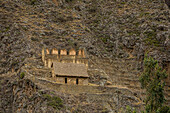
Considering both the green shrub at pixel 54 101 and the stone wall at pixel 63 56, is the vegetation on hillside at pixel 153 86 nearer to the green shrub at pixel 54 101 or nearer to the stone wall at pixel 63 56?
the green shrub at pixel 54 101

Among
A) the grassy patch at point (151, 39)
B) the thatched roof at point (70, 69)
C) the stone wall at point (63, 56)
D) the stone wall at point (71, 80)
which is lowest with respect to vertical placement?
the stone wall at point (71, 80)

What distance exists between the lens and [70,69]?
195 ft

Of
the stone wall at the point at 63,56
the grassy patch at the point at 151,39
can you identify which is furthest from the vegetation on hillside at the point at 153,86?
the grassy patch at the point at 151,39

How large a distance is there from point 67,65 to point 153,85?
1857 cm

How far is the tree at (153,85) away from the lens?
43.3 m

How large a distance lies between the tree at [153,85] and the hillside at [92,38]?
9.47 meters

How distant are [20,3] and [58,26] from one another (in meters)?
9.42

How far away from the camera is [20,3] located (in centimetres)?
8419

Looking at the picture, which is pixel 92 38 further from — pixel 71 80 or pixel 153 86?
pixel 153 86

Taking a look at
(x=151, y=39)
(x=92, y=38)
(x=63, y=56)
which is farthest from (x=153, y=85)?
(x=92, y=38)

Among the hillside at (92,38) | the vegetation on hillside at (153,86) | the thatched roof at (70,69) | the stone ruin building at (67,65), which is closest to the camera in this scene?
the vegetation on hillside at (153,86)

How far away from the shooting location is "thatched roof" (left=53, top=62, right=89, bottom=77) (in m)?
58.3

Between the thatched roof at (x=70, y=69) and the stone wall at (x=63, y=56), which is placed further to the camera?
the stone wall at (x=63, y=56)

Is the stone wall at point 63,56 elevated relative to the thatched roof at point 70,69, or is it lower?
elevated
